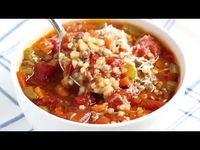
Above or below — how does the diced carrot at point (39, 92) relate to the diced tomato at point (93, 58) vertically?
below

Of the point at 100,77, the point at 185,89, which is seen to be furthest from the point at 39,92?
the point at 185,89

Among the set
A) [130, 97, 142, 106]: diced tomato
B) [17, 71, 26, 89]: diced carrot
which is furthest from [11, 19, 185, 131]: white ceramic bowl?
[130, 97, 142, 106]: diced tomato

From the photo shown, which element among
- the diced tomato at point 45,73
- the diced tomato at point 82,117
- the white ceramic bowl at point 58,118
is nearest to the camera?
the white ceramic bowl at point 58,118

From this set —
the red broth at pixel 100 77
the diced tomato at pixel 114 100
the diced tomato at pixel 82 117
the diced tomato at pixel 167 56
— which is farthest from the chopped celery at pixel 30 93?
the diced tomato at pixel 167 56

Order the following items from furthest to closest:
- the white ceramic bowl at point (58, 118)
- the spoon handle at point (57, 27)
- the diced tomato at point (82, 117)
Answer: the spoon handle at point (57, 27) → the diced tomato at point (82, 117) → the white ceramic bowl at point (58, 118)

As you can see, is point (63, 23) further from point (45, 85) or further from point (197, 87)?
point (197, 87)

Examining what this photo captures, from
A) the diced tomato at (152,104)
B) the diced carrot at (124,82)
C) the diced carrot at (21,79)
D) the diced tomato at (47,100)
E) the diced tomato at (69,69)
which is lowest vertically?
the diced tomato at (47,100)

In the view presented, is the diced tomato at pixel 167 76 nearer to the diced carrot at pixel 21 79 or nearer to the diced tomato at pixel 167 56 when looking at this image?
the diced tomato at pixel 167 56

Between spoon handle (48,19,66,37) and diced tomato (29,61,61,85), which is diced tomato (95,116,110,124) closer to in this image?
diced tomato (29,61,61,85)
